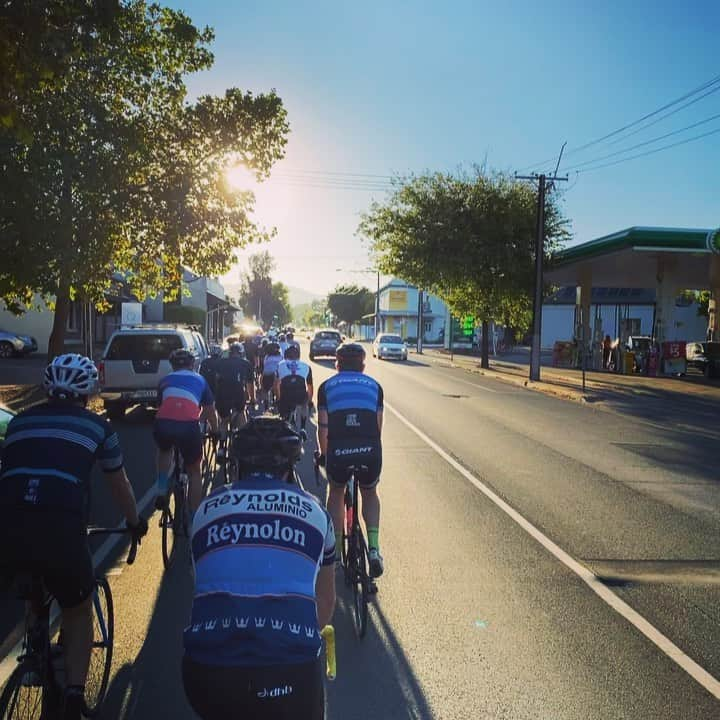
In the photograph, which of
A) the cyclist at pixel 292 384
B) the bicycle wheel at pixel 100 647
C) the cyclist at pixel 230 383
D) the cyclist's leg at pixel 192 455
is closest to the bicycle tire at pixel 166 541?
the cyclist's leg at pixel 192 455

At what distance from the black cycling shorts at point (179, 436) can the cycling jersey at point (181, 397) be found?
0.05 meters

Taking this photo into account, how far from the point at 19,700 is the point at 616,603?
4.15 meters

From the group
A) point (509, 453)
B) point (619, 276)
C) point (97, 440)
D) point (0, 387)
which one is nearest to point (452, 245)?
point (619, 276)

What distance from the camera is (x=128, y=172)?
17.5m

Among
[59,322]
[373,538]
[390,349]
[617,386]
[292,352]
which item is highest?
[59,322]

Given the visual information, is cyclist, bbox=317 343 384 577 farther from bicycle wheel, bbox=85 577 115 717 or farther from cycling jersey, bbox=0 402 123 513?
cycling jersey, bbox=0 402 123 513

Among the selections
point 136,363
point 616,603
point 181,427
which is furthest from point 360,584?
point 136,363

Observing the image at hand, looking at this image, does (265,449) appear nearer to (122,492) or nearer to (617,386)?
(122,492)

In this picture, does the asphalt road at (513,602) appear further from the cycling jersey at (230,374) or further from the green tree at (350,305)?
the green tree at (350,305)

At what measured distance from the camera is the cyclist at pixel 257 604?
242 cm

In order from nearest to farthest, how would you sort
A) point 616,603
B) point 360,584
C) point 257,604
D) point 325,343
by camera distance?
point 257,604
point 360,584
point 616,603
point 325,343

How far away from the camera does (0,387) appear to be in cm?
2203

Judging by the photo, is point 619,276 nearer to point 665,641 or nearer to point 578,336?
point 578,336

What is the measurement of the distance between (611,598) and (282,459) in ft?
12.7
